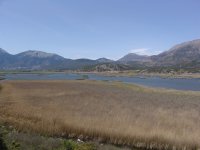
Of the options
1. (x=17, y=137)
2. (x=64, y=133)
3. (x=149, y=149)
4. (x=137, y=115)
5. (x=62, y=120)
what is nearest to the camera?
(x=17, y=137)

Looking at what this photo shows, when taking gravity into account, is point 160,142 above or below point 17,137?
below

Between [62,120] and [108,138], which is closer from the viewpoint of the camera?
[108,138]

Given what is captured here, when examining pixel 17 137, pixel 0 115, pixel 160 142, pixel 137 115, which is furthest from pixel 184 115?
pixel 17 137

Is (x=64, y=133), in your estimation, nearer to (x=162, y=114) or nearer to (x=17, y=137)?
(x=17, y=137)

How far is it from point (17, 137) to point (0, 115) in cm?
988

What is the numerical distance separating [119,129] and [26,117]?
7542 mm

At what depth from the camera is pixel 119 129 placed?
23.6 meters

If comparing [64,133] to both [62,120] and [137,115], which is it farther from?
[137,115]

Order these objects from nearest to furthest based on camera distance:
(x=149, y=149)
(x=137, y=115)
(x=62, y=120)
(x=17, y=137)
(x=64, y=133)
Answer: (x=17, y=137) < (x=149, y=149) < (x=64, y=133) < (x=62, y=120) < (x=137, y=115)

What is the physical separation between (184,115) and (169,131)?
34.6 ft

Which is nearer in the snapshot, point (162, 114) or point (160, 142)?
point (160, 142)

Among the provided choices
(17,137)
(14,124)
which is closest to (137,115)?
(14,124)

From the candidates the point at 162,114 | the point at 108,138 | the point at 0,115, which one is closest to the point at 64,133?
the point at 108,138

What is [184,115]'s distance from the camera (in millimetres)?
33688
